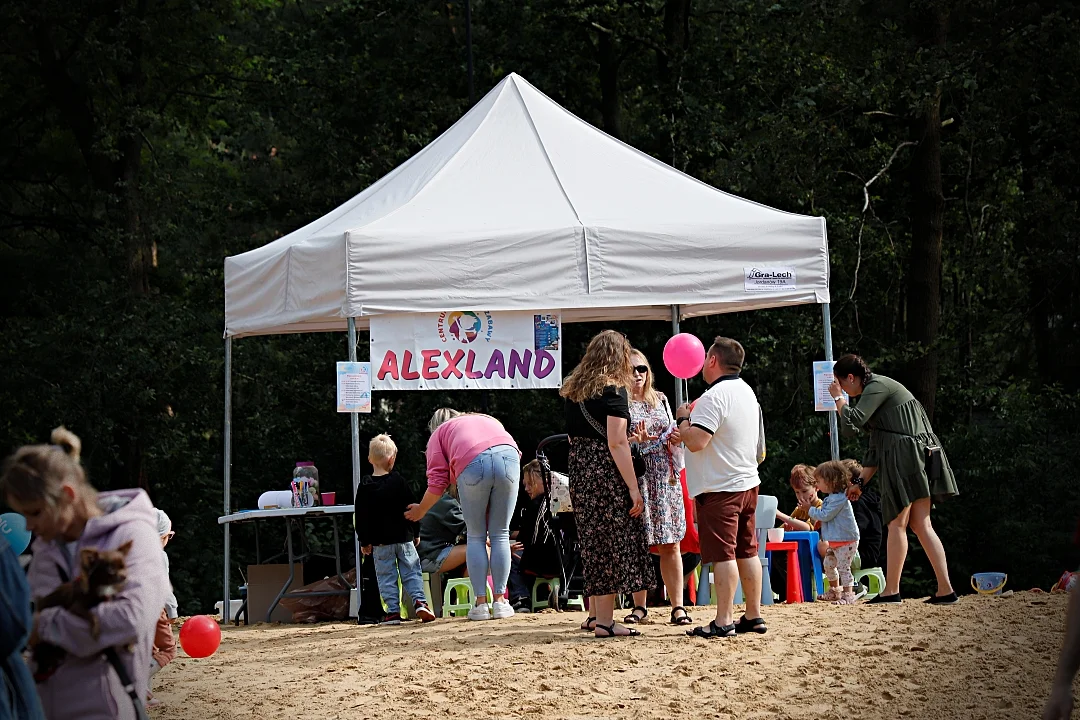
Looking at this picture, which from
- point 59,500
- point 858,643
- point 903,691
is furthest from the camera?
point 858,643

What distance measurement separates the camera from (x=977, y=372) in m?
18.6

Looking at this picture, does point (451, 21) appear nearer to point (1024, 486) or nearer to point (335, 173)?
point (335, 173)

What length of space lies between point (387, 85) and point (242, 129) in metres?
2.18

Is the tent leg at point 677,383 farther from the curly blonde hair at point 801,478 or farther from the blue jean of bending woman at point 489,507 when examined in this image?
the blue jean of bending woman at point 489,507

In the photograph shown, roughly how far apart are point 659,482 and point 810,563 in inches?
106

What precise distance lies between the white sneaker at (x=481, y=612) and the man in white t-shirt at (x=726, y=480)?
1.76m

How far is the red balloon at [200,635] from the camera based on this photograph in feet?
22.1

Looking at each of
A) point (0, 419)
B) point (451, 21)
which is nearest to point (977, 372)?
point (451, 21)

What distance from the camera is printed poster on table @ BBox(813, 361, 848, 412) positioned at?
9445mm

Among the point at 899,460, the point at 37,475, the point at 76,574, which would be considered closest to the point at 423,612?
the point at 899,460

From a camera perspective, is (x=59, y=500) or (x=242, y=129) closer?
(x=59, y=500)

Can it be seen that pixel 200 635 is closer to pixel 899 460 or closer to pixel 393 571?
pixel 393 571

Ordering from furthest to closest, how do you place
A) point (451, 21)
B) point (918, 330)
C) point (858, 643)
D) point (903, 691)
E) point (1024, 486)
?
point (451, 21)
point (918, 330)
point (1024, 486)
point (858, 643)
point (903, 691)

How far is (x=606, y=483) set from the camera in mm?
7297
